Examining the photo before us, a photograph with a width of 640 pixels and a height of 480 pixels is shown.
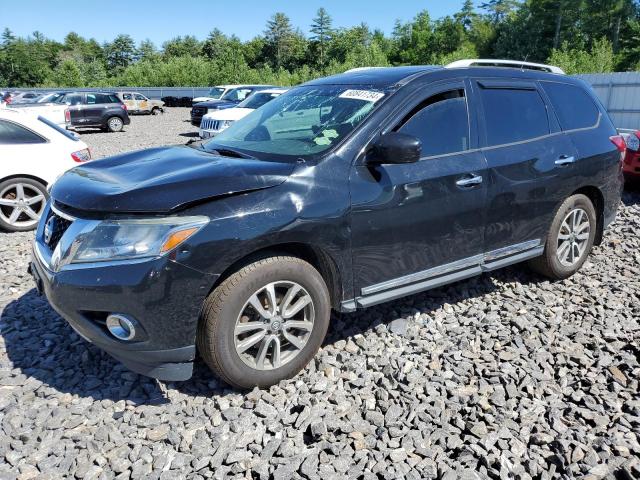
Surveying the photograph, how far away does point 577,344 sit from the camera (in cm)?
375

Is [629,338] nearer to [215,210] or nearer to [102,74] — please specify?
[215,210]

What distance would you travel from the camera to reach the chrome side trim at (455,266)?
348 centimetres

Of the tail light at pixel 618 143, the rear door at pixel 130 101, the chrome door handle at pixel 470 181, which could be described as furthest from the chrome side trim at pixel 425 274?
the rear door at pixel 130 101

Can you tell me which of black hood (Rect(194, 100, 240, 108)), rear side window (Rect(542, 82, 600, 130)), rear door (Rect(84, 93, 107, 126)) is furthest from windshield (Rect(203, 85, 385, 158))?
rear door (Rect(84, 93, 107, 126))

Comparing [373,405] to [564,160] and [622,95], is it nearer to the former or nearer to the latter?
[564,160]

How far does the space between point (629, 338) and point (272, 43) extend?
98521 mm

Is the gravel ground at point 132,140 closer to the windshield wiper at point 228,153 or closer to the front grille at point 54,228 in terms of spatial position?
the windshield wiper at point 228,153

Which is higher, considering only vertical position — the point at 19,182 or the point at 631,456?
the point at 19,182

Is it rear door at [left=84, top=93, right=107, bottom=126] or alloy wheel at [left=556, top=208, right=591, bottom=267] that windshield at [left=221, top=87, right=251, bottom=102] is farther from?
alloy wheel at [left=556, top=208, right=591, bottom=267]

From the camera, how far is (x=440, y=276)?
3775 mm

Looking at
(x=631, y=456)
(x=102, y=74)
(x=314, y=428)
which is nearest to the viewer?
(x=631, y=456)

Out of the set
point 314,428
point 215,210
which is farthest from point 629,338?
point 215,210

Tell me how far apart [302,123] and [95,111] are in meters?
21.0

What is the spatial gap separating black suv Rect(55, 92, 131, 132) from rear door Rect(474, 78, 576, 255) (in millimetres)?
21215
